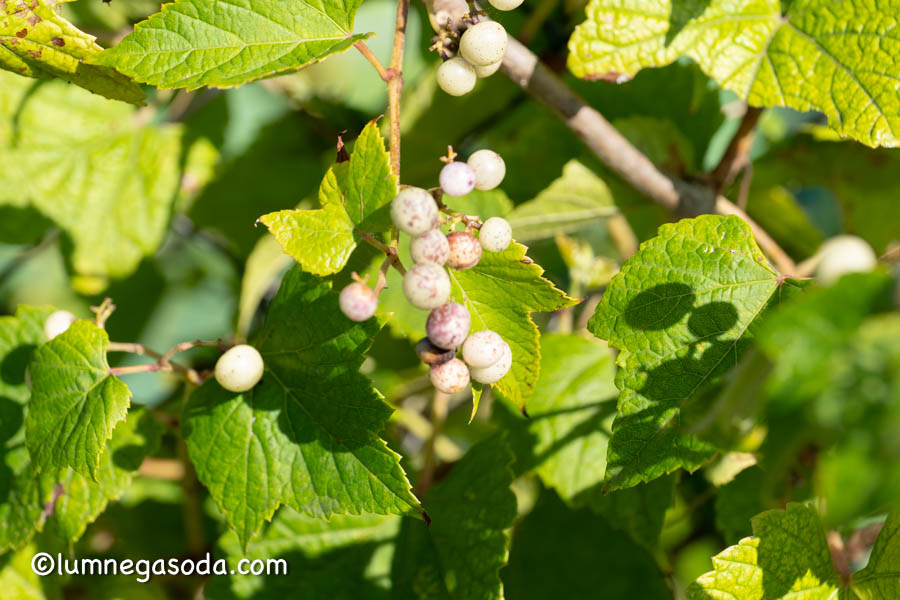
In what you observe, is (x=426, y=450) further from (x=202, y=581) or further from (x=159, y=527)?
(x=159, y=527)

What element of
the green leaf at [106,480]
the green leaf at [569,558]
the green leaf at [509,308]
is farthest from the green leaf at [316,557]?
the green leaf at [509,308]

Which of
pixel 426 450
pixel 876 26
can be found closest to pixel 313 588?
pixel 426 450

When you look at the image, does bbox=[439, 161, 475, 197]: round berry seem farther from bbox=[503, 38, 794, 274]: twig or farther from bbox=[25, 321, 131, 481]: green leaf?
bbox=[25, 321, 131, 481]: green leaf

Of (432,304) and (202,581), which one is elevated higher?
(432,304)

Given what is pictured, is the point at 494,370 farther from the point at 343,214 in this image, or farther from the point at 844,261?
the point at 844,261

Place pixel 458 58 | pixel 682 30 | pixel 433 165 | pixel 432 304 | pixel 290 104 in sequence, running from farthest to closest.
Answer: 1. pixel 290 104
2. pixel 433 165
3. pixel 682 30
4. pixel 458 58
5. pixel 432 304

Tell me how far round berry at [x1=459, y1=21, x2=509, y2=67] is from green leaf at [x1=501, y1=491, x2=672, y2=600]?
0.89 meters

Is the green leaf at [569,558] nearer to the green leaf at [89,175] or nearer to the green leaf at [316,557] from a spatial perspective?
the green leaf at [316,557]

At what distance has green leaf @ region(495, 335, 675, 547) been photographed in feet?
3.52

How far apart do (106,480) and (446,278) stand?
0.64 metres

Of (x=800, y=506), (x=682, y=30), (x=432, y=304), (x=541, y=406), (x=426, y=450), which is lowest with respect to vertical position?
(x=426, y=450)

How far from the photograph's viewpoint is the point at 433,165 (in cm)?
133

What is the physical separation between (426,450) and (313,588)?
0.32 m

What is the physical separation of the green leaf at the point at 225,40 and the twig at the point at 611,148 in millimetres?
248
